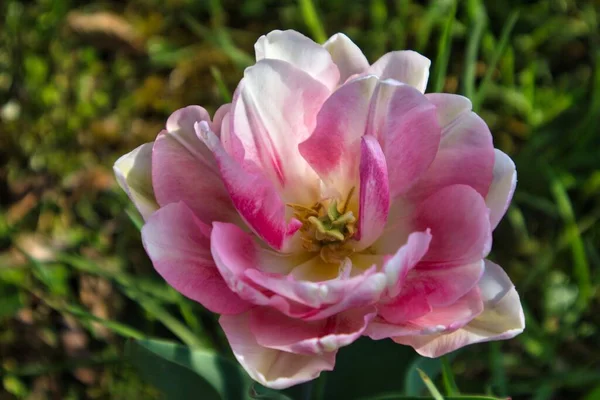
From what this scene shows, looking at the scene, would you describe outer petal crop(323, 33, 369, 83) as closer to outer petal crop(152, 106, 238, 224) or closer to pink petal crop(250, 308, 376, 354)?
outer petal crop(152, 106, 238, 224)

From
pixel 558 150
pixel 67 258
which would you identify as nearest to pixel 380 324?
pixel 67 258

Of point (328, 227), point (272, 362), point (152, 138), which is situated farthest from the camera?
point (152, 138)

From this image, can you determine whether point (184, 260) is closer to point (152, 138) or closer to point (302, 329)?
point (302, 329)

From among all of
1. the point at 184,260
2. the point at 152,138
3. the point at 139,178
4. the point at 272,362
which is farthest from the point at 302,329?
the point at 152,138

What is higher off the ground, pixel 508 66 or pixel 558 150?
pixel 508 66

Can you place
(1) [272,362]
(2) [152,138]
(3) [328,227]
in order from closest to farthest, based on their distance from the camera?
(1) [272,362]
(3) [328,227]
(2) [152,138]

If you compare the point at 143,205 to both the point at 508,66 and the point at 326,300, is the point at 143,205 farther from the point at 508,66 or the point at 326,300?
the point at 508,66

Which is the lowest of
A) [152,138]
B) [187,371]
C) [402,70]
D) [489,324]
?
[152,138]

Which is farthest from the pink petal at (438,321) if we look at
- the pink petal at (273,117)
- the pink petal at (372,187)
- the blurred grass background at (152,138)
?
the blurred grass background at (152,138)
